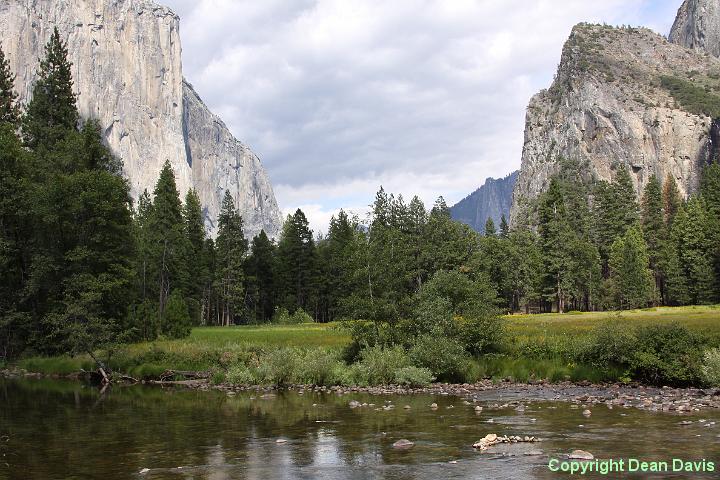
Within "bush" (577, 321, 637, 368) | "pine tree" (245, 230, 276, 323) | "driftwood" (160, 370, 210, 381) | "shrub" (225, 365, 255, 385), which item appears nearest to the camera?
"bush" (577, 321, 637, 368)

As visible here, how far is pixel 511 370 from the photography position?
36.4 meters

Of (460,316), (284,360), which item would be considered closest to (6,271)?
(284,360)

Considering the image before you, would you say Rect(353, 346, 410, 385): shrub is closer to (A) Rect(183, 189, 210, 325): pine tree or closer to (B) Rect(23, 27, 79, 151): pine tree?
(B) Rect(23, 27, 79, 151): pine tree

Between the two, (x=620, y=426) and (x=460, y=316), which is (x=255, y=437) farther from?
(x=460, y=316)

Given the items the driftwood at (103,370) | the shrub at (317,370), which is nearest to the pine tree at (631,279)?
the shrub at (317,370)

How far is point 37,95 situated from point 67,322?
2917cm

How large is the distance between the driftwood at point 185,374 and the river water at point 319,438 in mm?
10607

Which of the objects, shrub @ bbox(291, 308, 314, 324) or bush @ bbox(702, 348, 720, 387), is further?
shrub @ bbox(291, 308, 314, 324)

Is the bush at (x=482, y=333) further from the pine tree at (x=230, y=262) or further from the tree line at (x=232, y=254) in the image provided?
the pine tree at (x=230, y=262)

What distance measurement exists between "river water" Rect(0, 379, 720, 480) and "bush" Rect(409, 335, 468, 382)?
507 cm

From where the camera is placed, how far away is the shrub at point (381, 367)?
120 ft

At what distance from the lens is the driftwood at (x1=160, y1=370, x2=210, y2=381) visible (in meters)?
42.1

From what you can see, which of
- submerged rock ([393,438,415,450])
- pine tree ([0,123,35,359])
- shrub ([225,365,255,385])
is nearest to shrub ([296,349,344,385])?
shrub ([225,365,255,385])
